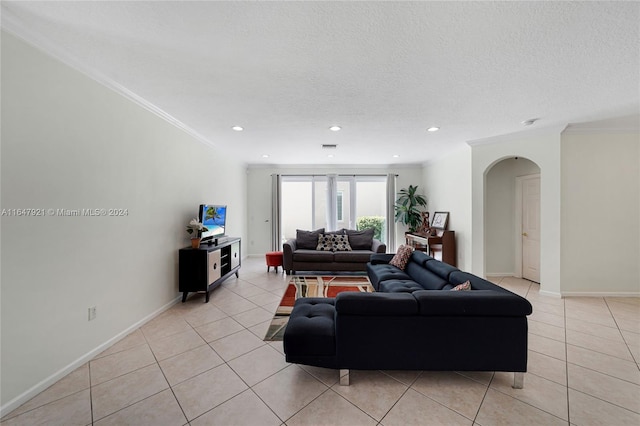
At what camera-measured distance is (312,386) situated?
1.84 meters

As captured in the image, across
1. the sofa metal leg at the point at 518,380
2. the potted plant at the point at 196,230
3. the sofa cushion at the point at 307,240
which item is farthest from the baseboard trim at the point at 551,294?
the potted plant at the point at 196,230

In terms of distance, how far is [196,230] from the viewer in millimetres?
3676

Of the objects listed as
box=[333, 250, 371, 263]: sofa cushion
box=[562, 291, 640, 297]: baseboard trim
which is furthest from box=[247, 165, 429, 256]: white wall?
box=[562, 291, 640, 297]: baseboard trim

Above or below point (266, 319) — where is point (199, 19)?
above

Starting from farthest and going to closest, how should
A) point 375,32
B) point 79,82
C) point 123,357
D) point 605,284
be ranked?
point 605,284
point 123,357
point 79,82
point 375,32

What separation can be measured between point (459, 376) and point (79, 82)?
13.1 ft

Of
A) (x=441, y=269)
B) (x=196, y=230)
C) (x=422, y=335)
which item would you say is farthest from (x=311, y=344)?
(x=196, y=230)

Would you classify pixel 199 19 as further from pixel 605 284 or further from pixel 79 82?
pixel 605 284

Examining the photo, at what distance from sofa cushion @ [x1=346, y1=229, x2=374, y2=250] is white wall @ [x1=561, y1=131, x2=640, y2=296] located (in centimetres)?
312

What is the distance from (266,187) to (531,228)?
19.0 feet

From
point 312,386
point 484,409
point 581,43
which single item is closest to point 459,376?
point 484,409

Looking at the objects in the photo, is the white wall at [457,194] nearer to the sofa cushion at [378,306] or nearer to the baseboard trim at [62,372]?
the sofa cushion at [378,306]

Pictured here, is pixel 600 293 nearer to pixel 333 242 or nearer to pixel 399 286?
pixel 399 286

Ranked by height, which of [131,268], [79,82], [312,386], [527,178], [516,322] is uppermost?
[79,82]
